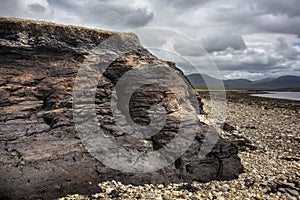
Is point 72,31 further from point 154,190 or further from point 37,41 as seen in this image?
point 154,190

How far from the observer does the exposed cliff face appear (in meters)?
9.66

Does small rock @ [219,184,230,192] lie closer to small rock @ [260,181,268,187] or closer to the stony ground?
the stony ground

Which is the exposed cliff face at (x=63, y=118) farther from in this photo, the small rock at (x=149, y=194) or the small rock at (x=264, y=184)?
the small rock at (x=264, y=184)

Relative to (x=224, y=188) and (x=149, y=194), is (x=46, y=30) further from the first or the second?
(x=224, y=188)

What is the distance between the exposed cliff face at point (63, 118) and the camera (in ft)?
31.7

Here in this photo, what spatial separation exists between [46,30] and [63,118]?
388cm

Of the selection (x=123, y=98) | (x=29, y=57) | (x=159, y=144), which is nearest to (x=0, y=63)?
(x=29, y=57)

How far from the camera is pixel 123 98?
12.5m

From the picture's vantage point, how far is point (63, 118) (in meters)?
10.9

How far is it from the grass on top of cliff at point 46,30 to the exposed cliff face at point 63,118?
0.12ft

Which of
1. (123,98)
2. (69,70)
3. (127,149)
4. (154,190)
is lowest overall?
(154,190)

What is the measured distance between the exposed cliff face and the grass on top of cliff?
38 millimetres

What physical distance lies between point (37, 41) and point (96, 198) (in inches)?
270

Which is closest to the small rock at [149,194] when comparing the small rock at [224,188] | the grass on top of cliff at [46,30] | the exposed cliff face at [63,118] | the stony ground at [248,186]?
the stony ground at [248,186]
